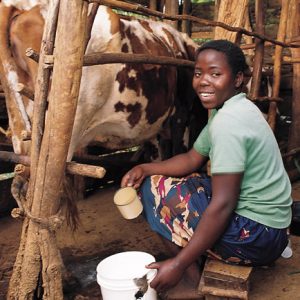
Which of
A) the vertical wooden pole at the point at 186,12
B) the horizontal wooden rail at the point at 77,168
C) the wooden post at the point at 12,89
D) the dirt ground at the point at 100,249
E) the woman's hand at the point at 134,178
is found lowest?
the dirt ground at the point at 100,249

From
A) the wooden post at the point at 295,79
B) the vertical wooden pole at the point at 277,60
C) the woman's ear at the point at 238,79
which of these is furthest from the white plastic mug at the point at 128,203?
the wooden post at the point at 295,79

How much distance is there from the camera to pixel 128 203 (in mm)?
2174

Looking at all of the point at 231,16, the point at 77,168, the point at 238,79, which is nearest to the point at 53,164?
the point at 77,168

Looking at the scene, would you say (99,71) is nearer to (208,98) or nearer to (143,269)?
(208,98)

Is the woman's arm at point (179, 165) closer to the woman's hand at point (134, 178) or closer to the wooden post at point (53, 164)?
the woman's hand at point (134, 178)

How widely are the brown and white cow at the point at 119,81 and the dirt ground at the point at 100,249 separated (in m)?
0.69

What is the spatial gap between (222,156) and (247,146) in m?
0.13

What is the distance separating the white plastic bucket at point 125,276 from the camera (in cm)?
189

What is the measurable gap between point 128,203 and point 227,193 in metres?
0.51

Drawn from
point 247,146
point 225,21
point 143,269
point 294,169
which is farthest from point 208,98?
point 294,169

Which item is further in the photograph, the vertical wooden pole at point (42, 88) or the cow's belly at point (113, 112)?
the cow's belly at point (113, 112)

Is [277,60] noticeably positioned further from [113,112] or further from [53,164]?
[53,164]

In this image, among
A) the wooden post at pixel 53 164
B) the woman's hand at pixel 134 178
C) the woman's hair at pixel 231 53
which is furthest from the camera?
the woman's hand at pixel 134 178

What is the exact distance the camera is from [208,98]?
2.08 meters
